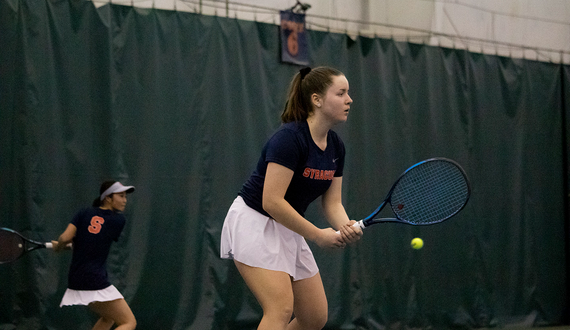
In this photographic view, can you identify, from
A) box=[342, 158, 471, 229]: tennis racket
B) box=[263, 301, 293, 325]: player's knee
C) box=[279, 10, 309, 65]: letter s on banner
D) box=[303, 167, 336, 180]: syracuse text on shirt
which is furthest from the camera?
box=[279, 10, 309, 65]: letter s on banner

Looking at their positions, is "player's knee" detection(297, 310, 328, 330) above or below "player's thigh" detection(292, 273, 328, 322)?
below

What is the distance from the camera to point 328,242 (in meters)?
2.74

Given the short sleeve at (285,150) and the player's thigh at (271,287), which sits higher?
the short sleeve at (285,150)

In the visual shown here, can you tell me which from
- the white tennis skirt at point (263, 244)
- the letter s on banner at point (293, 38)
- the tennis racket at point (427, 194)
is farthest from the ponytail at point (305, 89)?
the letter s on banner at point (293, 38)

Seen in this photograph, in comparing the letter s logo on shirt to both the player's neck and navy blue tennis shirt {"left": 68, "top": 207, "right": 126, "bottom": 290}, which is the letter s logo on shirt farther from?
the player's neck

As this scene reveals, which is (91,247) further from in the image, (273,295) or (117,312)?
(273,295)

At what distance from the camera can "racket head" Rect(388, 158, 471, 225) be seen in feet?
10.6

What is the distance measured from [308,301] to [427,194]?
3.21 feet

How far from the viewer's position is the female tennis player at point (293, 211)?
106 inches

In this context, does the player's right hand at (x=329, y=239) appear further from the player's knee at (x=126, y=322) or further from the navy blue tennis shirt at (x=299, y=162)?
the player's knee at (x=126, y=322)

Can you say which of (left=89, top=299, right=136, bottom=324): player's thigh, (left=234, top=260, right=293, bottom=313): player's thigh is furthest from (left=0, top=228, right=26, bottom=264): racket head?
(left=234, top=260, right=293, bottom=313): player's thigh

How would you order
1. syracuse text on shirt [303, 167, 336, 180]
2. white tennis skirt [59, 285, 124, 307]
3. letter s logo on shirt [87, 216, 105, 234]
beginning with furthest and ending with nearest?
letter s logo on shirt [87, 216, 105, 234]
white tennis skirt [59, 285, 124, 307]
syracuse text on shirt [303, 167, 336, 180]

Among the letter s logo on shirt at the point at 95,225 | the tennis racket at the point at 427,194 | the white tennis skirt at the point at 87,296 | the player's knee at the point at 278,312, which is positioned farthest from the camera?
the letter s logo on shirt at the point at 95,225

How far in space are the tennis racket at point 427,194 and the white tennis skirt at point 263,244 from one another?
0.47m
